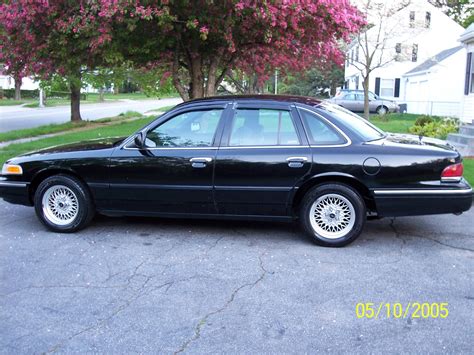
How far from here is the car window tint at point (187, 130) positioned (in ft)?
18.9

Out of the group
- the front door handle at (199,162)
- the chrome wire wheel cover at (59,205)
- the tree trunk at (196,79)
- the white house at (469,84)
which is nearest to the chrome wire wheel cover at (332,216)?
the front door handle at (199,162)

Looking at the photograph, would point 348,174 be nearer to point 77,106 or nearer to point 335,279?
point 335,279

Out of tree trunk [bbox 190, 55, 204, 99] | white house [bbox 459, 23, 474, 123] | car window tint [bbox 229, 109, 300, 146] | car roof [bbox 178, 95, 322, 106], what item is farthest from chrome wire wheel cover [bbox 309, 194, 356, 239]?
white house [bbox 459, 23, 474, 123]

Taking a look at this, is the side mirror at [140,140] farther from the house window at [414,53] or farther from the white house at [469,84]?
the house window at [414,53]

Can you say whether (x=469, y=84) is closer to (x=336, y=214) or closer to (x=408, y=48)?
(x=336, y=214)

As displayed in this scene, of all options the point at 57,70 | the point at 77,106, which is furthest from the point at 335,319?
the point at 77,106

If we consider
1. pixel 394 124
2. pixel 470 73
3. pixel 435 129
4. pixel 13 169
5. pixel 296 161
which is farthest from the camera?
pixel 394 124

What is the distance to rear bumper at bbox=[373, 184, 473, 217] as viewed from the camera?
530cm

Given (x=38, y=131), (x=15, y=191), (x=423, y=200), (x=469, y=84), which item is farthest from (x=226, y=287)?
(x=38, y=131)

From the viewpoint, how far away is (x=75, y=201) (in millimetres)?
5980

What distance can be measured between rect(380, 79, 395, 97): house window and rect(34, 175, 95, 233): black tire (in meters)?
35.2

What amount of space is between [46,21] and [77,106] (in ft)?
53.5

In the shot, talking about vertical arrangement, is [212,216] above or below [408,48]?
below

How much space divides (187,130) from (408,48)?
28.7 metres
